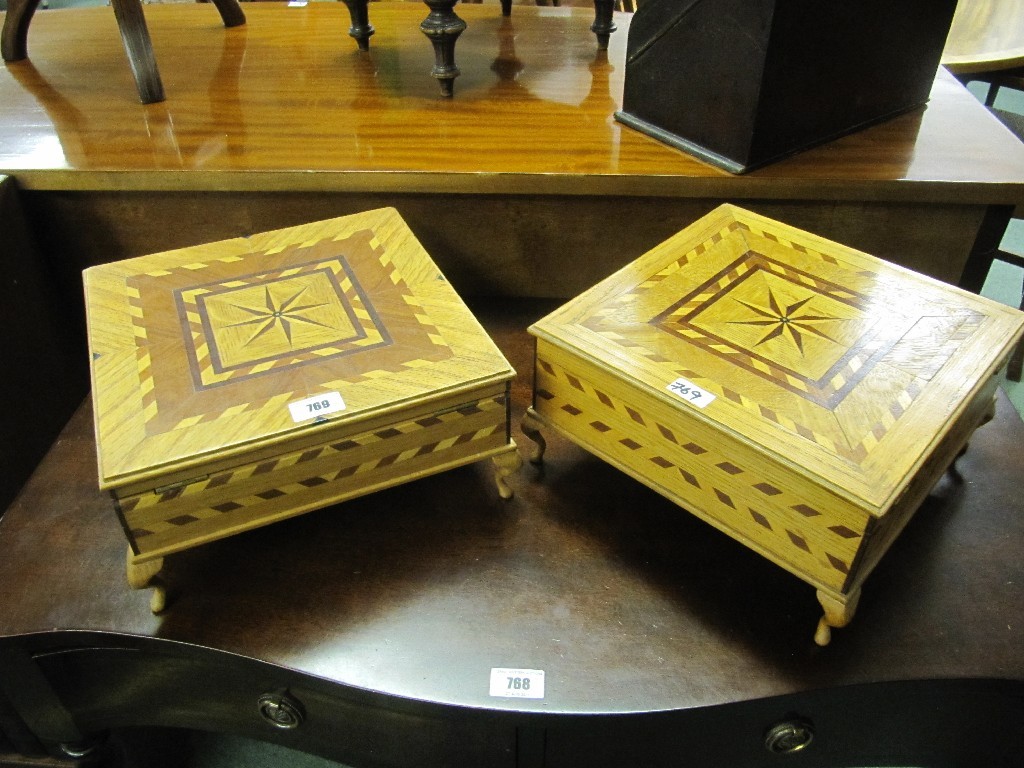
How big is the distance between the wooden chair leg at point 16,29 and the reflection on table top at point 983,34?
1663 mm

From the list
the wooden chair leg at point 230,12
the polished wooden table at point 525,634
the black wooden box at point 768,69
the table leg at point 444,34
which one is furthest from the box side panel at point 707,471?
the wooden chair leg at point 230,12

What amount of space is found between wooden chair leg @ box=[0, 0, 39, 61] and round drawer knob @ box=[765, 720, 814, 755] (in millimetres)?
1591

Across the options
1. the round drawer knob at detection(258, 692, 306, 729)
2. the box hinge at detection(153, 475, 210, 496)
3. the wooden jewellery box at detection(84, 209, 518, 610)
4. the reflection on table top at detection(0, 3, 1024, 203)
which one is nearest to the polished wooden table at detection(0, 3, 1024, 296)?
the reflection on table top at detection(0, 3, 1024, 203)

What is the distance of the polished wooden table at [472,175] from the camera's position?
3.73ft

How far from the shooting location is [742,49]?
1061 mm

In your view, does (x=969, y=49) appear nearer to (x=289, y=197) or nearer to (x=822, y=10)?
(x=822, y=10)

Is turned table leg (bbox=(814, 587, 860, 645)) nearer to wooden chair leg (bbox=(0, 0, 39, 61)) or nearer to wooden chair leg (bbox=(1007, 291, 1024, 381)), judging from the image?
wooden chair leg (bbox=(1007, 291, 1024, 381))

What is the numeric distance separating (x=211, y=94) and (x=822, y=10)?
947 mm

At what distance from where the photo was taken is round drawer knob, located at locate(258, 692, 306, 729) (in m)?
0.84

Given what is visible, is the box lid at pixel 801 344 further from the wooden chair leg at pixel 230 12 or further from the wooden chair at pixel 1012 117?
the wooden chair leg at pixel 230 12

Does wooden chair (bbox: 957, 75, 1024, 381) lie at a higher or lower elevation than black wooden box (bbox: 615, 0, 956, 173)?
lower

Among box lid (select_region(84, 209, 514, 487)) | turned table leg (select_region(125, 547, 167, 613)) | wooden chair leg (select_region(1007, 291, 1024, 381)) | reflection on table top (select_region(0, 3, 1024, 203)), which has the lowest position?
wooden chair leg (select_region(1007, 291, 1024, 381))

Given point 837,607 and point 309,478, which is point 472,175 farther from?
point 837,607

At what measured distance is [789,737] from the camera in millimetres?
819
